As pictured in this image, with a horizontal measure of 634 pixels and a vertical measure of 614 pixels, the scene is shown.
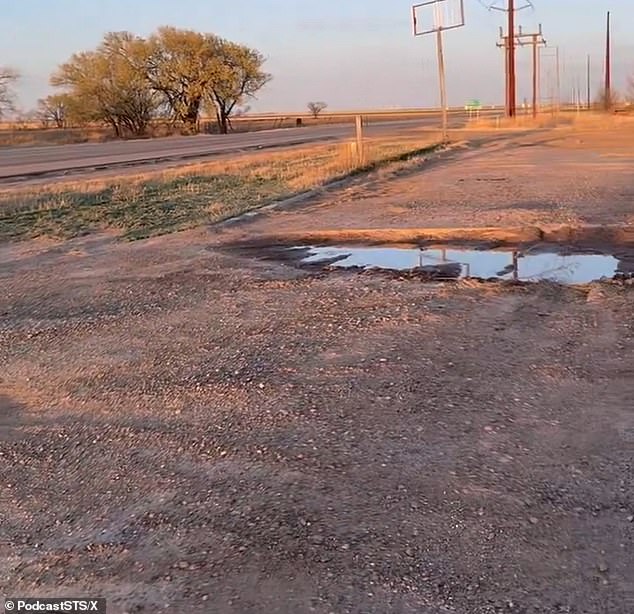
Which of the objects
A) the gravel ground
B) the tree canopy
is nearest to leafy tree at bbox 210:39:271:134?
the tree canopy

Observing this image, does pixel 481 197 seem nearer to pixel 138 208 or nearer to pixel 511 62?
pixel 138 208

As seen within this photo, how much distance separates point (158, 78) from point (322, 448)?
260 ft

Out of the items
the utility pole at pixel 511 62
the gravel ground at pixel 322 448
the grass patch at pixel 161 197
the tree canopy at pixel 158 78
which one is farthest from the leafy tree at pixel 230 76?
the gravel ground at pixel 322 448

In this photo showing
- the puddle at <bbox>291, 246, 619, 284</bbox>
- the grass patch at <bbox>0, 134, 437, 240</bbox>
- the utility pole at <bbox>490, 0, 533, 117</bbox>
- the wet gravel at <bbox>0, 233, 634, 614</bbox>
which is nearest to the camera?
the wet gravel at <bbox>0, 233, 634, 614</bbox>

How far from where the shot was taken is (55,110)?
300ft

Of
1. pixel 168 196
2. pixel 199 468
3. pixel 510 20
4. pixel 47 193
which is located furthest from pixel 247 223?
pixel 510 20

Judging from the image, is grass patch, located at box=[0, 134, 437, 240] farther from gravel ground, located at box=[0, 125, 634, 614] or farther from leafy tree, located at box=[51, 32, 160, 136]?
leafy tree, located at box=[51, 32, 160, 136]

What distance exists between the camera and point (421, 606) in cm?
314

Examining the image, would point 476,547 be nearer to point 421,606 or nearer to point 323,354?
point 421,606

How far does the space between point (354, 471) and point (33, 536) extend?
156 cm

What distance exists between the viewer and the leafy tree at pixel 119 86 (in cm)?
7794

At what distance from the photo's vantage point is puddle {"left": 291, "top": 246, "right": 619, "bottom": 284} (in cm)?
934

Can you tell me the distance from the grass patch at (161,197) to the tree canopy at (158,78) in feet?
173

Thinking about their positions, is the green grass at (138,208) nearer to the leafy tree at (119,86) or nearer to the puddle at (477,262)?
the puddle at (477,262)
